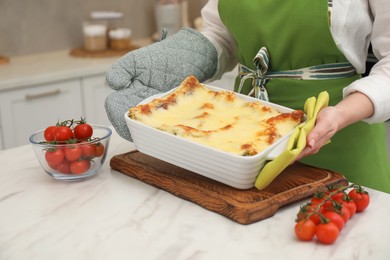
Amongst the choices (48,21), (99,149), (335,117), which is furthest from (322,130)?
(48,21)

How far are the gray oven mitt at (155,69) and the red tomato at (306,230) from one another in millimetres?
429

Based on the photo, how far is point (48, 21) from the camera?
3.09 metres

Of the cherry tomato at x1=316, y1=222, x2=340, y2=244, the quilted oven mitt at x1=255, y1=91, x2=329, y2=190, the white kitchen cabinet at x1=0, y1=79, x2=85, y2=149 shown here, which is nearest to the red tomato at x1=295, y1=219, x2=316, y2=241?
the cherry tomato at x1=316, y1=222, x2=340, y2=244

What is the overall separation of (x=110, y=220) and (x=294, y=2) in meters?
0.63

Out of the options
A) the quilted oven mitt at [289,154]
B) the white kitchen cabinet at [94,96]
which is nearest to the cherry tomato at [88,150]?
the quilted oven mitt at [289,154]

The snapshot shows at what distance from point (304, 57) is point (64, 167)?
57cm

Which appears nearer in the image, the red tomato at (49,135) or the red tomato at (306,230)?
the red tomato at (306,230)

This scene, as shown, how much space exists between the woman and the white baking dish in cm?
9

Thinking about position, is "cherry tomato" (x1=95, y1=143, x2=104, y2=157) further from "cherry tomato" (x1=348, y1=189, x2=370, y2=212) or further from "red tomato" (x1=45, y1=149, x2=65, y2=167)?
"cherry tomato" (x1=348, y1=189, x2=370, y2=212)

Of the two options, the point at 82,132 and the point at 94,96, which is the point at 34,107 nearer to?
the point at 94,96

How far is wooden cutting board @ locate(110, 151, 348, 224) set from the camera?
3.60 ft

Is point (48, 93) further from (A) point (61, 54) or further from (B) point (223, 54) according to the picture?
(B) point (223, 54)

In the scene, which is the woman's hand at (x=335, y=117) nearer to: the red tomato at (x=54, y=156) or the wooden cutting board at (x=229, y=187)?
the wooden cutting board at (x=229, y=187)

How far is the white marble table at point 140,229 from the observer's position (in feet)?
3.27
